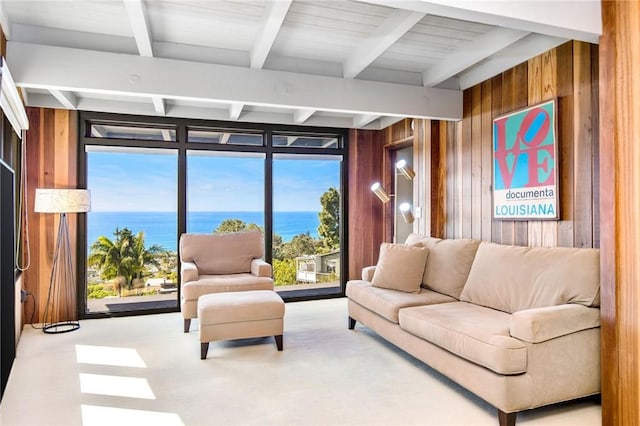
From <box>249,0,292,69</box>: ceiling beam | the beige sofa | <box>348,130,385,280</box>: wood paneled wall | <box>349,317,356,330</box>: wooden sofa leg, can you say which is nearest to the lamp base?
<box>349,317,356,330</box>: wooden sofa leg

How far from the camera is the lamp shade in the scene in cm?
395

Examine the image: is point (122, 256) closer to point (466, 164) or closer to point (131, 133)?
point (131, 133)

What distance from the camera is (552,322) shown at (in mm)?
2277

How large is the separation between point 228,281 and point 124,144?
2.11m

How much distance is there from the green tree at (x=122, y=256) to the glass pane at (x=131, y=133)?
1.11 meters

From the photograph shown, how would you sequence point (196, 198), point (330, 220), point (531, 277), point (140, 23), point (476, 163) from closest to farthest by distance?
point (140, 23), point (531, 277), point (476, 163), point (196, 198), point (330, 220)

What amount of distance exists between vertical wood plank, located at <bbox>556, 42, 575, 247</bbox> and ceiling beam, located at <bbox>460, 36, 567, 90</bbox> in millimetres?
117

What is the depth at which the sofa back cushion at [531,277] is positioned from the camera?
2.48 metres

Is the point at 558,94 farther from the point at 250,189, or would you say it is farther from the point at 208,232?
the point at 208,232

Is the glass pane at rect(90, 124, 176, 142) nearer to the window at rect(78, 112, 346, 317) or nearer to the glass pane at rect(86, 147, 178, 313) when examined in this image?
the window at rect(78, 112, 346, 317)

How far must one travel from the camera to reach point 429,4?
6.45ft

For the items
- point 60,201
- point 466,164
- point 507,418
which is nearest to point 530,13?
point 466,164

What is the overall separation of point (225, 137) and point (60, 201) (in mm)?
2001

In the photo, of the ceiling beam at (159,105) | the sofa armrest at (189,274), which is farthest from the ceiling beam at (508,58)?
the sofa armrest at (189,274)
